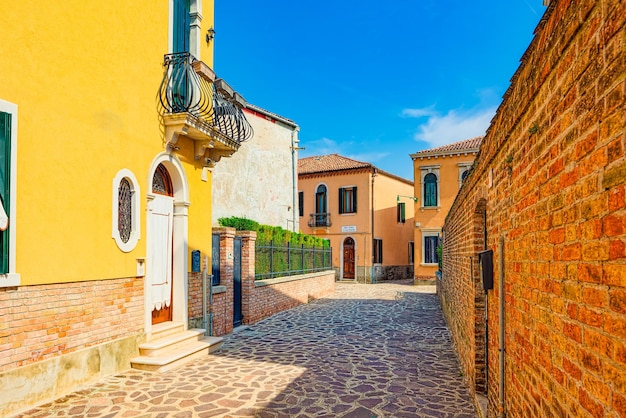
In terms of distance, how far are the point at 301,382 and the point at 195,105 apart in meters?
5.00

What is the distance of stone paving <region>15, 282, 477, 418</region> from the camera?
16.7 feet

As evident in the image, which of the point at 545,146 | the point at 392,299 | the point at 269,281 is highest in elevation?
the point at 545,146

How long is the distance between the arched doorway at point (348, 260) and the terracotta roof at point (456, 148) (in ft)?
21.8

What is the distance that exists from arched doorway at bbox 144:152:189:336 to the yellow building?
26 millimetres

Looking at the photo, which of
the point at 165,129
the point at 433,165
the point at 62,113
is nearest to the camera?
the point at 62,113

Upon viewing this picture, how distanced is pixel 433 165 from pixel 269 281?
14.6 m

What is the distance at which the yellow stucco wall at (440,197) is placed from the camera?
23.5 m

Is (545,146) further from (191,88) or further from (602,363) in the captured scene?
(191,88)

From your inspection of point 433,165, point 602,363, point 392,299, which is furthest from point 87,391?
point 433,165

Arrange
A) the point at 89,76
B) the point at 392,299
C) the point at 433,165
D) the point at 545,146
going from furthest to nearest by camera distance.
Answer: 1. the point at 433,165
2. the point at 392,299
3. the point at 89,76
4. the point at 545,146

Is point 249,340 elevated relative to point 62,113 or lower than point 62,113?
lower

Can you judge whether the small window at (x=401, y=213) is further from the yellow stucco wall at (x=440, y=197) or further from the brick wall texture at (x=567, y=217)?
the brick wall texture at (x=567, y=217)

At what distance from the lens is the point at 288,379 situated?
6336 millimetres

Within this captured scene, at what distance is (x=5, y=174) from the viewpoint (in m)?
4.77
